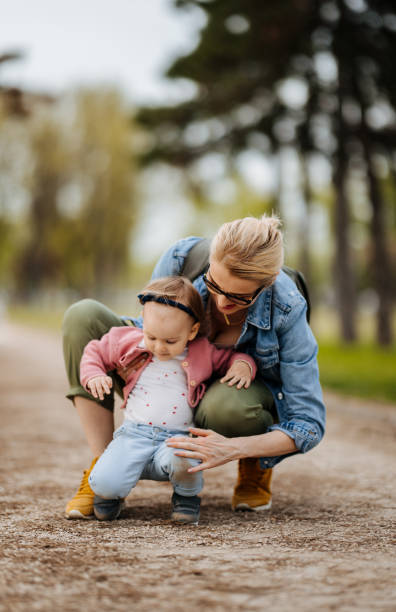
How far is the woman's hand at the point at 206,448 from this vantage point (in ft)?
8.31

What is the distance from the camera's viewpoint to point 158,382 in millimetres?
2781

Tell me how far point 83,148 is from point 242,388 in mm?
29109

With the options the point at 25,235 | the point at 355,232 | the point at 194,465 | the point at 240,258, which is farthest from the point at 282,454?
the point at 25,235

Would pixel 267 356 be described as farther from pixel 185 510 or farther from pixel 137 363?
pixel 185 510

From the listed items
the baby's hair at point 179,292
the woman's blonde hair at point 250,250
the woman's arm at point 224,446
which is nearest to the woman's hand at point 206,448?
the woman's arm at point 224,446

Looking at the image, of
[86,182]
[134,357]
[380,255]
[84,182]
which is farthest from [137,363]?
[84,182]

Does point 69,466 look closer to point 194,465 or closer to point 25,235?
point 194,465

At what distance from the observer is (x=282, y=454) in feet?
8.99

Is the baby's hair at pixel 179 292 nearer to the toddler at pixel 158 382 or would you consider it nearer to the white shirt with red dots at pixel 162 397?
the toddler at pixel 158 382

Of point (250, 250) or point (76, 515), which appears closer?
point (250, 250)

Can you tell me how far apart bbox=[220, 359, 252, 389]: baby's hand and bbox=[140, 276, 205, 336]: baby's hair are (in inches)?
8.7

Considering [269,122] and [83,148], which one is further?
[83,148]

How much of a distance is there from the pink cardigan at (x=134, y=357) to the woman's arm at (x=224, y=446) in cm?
23

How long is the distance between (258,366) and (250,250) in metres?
0.58
